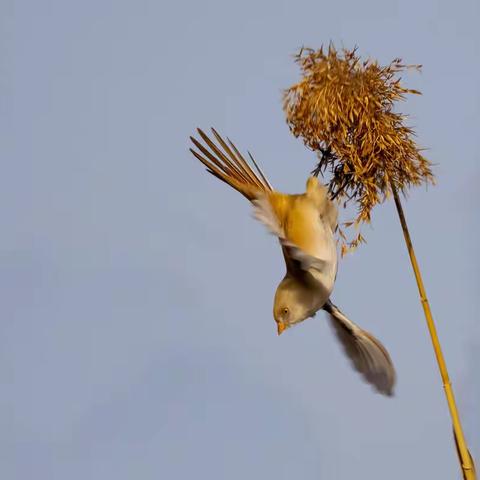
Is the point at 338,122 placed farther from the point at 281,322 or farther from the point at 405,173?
the point at 281,322

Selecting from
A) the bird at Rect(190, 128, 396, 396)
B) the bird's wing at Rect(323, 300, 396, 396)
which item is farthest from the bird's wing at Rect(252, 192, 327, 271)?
the bird's wing at Rect(323, 300, 396, 396)

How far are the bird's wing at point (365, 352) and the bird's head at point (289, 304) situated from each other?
705mm

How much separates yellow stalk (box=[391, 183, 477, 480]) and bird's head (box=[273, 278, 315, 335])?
0.67 m

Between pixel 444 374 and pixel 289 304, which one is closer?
pixel 444 374

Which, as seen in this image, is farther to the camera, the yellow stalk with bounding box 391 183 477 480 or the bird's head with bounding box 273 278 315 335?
the bird's head with bounding box 273 278 315 335

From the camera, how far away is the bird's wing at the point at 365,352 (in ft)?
16.3

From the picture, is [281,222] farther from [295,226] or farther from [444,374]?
[444,374]

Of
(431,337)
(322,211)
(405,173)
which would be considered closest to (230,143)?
(322,211)

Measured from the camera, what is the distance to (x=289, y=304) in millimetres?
4352

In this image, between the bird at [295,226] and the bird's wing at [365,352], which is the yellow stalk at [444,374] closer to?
the bird at [295,226]

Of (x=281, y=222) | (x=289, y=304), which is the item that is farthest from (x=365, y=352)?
(x=281, y=222)

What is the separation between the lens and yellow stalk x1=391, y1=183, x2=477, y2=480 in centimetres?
377

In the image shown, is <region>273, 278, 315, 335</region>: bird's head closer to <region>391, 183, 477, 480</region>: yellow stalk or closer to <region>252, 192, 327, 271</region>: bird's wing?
<region>252, 192, 327, 271</region>: bird's wing

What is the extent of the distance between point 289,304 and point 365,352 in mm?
896
